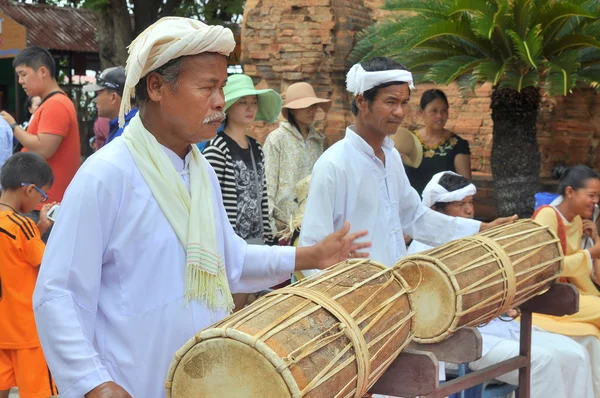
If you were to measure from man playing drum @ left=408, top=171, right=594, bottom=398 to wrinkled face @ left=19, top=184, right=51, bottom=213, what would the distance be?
216cm

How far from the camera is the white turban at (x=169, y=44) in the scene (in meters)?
2.36

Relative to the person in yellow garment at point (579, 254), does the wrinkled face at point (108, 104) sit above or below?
above

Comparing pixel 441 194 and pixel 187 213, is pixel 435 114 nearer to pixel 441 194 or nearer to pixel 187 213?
pixel 441 194

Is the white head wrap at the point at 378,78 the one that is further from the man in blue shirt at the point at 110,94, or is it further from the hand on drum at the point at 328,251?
the man in blue shirt at the point at 110,94

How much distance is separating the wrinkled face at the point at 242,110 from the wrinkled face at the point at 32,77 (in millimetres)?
1258

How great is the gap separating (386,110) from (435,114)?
288 centimetres

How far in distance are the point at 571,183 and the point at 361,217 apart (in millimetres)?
1952

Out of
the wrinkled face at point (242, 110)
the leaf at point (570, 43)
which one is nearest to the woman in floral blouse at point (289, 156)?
the wrinkled face at point (242, 110)

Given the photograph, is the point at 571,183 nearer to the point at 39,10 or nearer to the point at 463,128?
the point at 463,128

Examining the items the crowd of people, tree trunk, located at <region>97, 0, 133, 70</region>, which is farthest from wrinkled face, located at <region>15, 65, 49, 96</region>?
tree trunk, located at <region>97, 0, 133, 70</region>

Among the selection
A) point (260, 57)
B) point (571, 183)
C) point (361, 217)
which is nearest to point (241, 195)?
point (361, 217)

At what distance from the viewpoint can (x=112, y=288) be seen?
2.31 metres

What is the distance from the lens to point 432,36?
734cm

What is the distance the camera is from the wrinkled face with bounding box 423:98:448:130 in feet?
22.1
